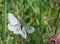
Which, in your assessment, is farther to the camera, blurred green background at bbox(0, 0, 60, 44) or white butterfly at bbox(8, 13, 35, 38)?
blurred green background at bbox(0, 0, 60, 44)

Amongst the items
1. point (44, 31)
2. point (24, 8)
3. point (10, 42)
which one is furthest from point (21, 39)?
point (24, 8)

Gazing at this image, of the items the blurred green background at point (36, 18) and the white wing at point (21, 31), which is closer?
the white wing at point (21, 31)

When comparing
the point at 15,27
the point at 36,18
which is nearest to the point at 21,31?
the point at 15,27

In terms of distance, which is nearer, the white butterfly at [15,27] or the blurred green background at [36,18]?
the white butterfly at [15,27]

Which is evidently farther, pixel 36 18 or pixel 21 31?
pixel 36 18

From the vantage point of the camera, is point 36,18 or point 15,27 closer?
point 15,27

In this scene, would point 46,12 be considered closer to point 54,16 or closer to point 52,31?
point 54,16

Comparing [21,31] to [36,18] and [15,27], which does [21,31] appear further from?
[36,18]

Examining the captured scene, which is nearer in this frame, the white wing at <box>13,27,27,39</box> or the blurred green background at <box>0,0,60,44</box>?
the white wing at <box>13,27,27,39</box>
